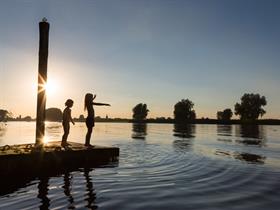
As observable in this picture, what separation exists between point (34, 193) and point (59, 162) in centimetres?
498

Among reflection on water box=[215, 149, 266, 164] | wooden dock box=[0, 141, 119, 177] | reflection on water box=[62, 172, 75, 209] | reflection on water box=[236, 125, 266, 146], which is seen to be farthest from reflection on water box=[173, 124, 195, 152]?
reflection on water box=[62, 172, 75, 209]

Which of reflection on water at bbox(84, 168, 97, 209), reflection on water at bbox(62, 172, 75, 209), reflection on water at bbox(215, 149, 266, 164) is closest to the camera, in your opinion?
reflection on water at bbox(84, 168, 97, 209)

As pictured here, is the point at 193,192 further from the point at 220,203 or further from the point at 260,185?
the point at 260,185

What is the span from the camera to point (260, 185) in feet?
39.4

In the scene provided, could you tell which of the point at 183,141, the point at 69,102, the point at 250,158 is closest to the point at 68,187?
the point at 69,102

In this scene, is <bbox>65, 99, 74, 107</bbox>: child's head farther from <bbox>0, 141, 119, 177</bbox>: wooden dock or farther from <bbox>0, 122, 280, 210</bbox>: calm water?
<bbox>0, 122, 280, 210</bbox>: calm water

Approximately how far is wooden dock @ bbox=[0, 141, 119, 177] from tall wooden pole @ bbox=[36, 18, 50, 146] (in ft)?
2.98

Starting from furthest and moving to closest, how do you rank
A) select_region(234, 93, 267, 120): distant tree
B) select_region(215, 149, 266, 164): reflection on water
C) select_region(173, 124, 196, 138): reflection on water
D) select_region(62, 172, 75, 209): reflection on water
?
1. select_region(234, 93, 267, 120): distant tree
2. select_region(173, 124, 196, 138): reflection on water
3. select_region(215, 149, 266, 164): reflection on water
4. select_region(62, 172, 75, 209): reflection on water

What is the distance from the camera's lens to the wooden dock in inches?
500

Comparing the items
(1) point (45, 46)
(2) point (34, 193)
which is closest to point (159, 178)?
(2) point (34, 193)

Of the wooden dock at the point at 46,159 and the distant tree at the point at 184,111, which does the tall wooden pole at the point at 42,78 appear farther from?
the distant tree at the point at 184,111

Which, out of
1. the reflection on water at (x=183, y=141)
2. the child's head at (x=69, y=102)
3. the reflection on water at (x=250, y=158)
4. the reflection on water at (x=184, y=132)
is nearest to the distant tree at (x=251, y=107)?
the reflection on water at (x=184, y=132)

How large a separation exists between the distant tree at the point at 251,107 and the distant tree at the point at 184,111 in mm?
31186

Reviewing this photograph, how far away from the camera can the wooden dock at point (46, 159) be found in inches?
500
